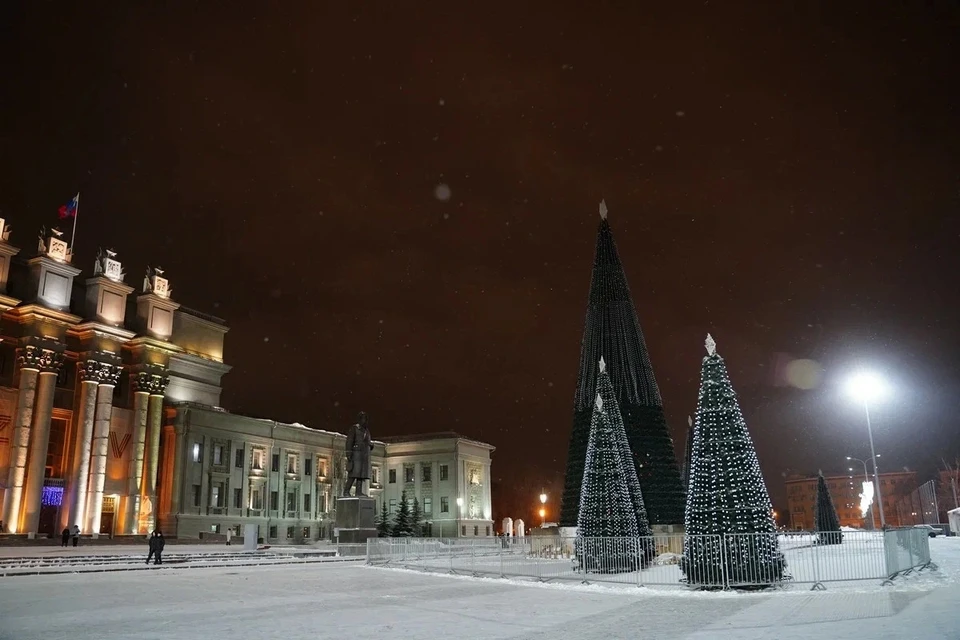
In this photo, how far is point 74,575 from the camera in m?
26.5

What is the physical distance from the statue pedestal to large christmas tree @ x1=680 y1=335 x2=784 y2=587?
25.2 metres

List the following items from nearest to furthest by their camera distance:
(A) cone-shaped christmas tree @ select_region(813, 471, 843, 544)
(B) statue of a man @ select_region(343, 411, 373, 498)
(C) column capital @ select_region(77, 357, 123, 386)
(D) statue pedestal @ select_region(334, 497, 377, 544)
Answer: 1. (D) statue pedestal @ select_region(334, 497, 377, 544)
2. (B) statue of a man @ select_region(343, 411, 373, 498)
3. (A) cone-shaped christmas tree @ select_region(813, 471, 843, 544)
4. (C) column capital @ select_region(77, 357, 123, 386)

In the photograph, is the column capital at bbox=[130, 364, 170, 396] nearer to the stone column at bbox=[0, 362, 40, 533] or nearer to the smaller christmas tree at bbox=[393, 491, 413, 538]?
the stone column at bbox=[0, 362, 40, 533]

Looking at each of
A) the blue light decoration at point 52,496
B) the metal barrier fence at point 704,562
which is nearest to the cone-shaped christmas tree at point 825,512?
the metal barrier fence at point 704,562

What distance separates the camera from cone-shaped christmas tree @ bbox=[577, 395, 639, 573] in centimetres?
2270

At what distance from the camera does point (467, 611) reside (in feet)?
46.9

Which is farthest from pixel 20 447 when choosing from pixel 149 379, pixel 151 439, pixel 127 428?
pixel 149 379

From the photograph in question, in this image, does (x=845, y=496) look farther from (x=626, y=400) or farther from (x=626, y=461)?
(x=626, y=461)

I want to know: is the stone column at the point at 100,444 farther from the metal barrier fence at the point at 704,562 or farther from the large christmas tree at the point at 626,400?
the large christmas tree at the point at 626,400

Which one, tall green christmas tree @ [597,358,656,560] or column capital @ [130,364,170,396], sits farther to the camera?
column capital @ [130,364,170,396]

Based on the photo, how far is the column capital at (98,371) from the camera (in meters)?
55.4

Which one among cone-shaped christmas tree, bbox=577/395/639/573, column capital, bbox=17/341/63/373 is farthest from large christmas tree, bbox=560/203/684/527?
column capital, bbox=17/341/63/373

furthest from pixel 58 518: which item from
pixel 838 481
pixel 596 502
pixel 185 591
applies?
pixel 838 481

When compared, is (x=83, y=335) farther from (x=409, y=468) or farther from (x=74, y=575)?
(x=409, y=468)
